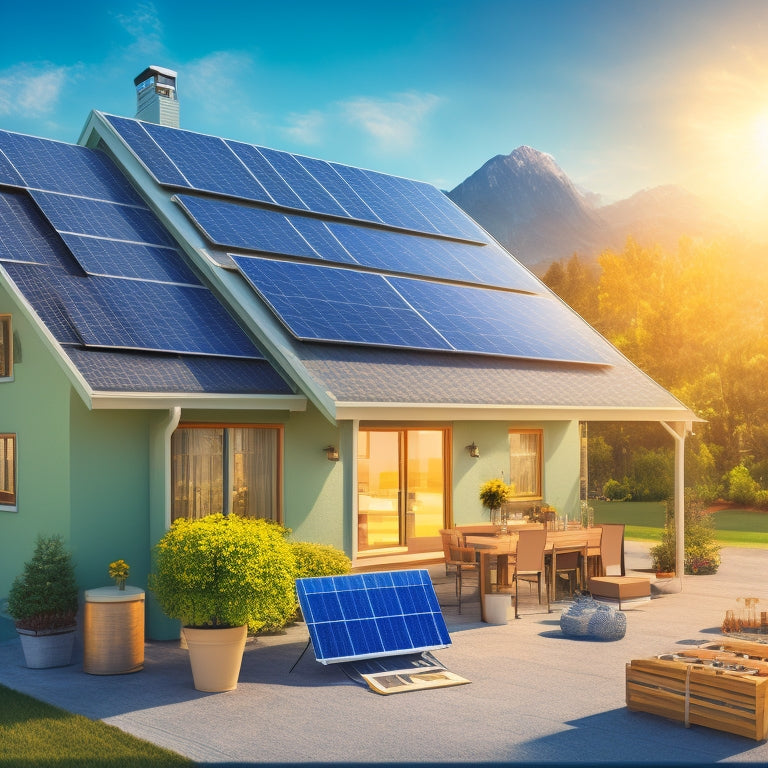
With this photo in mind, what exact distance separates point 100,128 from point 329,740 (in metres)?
12.0

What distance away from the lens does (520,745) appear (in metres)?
7.63

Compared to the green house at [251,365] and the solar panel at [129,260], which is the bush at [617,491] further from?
the solar panel at [129,260]

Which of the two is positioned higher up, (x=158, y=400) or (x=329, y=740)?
(x=158, y=400)

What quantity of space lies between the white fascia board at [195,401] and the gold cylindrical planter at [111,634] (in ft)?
6.84

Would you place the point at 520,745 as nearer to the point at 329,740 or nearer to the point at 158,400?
the point at 329,740

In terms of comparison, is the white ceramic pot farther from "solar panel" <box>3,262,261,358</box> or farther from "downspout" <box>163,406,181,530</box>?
"solar panel" <box>3,262,261,358</box>

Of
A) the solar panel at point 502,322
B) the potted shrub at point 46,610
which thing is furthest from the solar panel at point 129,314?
the solar panel at point 502,322

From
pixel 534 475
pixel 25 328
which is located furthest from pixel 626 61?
pixel 25 328

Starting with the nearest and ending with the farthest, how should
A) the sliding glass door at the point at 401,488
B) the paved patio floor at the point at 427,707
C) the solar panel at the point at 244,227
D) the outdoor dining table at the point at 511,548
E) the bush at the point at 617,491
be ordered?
1. the paved patio floor at the point at 427,707
2. the outdoor dining table at the point at 511,548
3. the solar panel at the point at 244,227
4. the sliding glass door at the point at 401,488
5. the bush at the point at 617,491

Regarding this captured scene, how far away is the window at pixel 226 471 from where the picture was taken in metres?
12.1

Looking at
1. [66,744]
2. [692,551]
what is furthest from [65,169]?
[692,551]

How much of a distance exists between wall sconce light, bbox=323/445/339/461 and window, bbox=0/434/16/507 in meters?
4.09

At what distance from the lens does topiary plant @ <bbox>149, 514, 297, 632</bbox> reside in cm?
926

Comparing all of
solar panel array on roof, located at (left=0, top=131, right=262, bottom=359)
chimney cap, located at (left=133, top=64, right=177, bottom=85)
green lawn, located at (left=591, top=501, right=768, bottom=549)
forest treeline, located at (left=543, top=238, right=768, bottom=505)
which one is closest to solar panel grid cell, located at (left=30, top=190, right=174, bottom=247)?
solar panel array on roof, located at (left=0, top=131, right=262, bottom=359)
